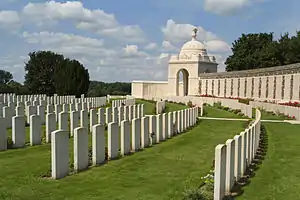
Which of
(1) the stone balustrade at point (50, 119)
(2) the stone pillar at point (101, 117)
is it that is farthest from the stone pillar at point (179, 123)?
(2) the stone pillar at point (101, 117)

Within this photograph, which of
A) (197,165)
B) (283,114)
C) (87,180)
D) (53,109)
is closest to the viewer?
(87,180)

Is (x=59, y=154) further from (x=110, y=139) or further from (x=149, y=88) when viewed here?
(x=149, y=88)

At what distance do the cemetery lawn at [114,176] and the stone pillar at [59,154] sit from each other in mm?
181

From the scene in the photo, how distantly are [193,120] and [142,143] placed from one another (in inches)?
305

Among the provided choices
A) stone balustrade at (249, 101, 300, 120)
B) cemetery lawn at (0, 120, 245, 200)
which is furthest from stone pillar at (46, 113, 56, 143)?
stone balustrade at (249, 101, 300, 120)

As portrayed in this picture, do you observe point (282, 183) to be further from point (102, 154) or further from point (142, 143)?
point (142, 143)

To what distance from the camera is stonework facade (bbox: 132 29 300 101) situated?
3278cm

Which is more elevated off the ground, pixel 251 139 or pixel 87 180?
pixel 251 139

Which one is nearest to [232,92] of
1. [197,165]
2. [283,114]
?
[283,114]

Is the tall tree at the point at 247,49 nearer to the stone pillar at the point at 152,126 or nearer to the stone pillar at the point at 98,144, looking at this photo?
the stone pillar at the point at 152,126

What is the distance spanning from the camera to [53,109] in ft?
59.3

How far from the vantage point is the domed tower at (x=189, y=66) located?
193 ft

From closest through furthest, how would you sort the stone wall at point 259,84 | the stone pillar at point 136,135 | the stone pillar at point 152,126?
the stone pillar at point 136,135 → the stone pillar at point 152,126 → the stone wall at point 259,84

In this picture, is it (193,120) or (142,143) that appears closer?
(142,143)
